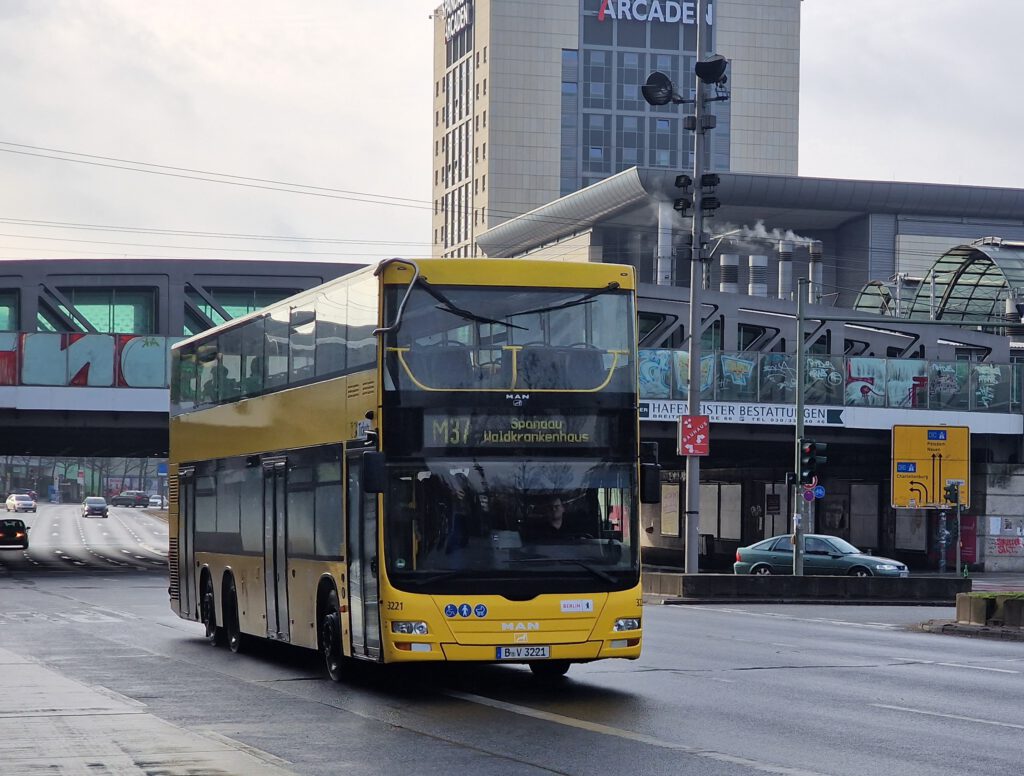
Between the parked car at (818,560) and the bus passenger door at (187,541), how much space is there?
2303 centimetres

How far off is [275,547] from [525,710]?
515 cm

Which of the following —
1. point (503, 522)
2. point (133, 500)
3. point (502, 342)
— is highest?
Answer: point (502, 342)

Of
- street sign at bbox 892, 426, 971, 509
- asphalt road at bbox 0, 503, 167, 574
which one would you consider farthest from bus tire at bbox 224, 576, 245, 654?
asphalt road at bbox 0, 503, 167, 574

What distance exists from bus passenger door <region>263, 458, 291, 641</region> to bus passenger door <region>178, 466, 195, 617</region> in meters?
3.82

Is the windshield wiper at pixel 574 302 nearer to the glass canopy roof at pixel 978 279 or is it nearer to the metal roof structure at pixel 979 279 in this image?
the glass canopy roof at pixel 978 279

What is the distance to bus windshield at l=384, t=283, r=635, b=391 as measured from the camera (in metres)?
15.4

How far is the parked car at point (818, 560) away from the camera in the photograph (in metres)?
44.3

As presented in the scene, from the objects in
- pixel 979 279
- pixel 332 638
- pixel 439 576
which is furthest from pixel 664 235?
pixel 439 576

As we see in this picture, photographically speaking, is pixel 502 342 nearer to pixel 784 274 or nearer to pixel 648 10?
pixel 784 274

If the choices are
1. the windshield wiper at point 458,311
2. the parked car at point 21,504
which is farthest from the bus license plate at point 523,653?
the parked car at point 21,504

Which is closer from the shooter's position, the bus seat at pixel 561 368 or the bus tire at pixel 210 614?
the bus seat at pixel 561 368

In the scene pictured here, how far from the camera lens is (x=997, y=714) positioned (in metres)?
14.7

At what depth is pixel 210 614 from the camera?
2255 cm

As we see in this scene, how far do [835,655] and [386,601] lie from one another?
8.38m
